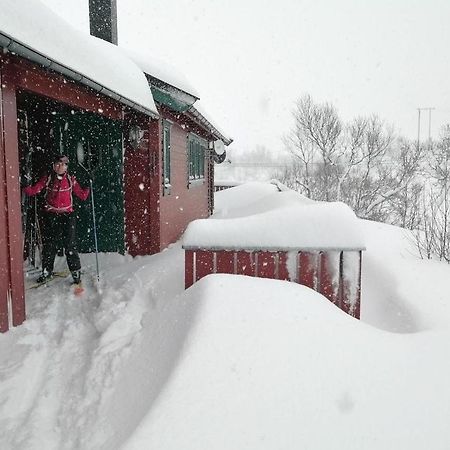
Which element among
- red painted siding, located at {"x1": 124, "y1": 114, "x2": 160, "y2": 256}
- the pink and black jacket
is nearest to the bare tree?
red painted siding, located at {"x1": 124, "y1": 114, "x2": 160, "y2": 256}

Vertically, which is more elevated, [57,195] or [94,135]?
[94,135]

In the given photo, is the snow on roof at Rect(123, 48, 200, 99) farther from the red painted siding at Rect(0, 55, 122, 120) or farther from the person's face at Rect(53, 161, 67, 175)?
the person's face at Rect(53, 161, 67, 175)

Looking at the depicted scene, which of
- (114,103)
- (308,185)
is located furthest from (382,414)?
(308,185)

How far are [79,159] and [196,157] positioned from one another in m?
5.00

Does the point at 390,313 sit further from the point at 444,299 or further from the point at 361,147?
the point at 361,147

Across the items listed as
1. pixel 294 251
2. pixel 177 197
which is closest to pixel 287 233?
pixel 294 251

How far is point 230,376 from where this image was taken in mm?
2361

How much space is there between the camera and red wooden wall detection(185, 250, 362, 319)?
13.2 ft

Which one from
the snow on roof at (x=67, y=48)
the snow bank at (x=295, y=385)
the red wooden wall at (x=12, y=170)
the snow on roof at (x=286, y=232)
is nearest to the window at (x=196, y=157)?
the snow on roof at (x=67, y=48)

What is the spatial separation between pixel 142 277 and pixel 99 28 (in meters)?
Answer: 4.77

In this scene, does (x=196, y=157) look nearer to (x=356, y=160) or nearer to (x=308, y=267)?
(x=308, y=267)

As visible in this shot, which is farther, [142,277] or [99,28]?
[99,28]

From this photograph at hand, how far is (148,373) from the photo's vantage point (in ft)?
9.42

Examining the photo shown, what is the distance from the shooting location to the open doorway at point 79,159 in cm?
625
